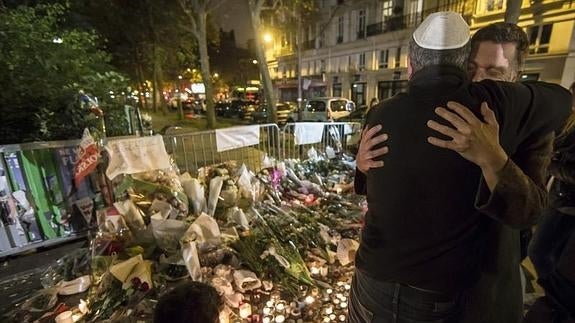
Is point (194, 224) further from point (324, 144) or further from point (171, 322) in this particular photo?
point (324, 144)

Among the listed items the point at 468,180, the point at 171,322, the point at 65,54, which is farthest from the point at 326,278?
the point at 65,54

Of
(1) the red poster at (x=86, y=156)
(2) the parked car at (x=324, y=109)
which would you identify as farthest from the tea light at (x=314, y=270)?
(2) the parked car at (x=324, y=109)

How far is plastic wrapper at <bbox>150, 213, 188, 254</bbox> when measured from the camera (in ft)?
10.6

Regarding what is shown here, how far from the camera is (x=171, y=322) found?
152cm

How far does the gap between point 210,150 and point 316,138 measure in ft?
8.13

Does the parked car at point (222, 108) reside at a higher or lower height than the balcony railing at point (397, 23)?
lower

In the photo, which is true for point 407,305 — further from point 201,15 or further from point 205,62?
point 205,62

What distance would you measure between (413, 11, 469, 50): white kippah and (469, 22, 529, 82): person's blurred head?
24.3 inches

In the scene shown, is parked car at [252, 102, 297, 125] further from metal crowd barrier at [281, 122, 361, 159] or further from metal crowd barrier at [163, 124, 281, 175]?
metal crowd barrier at [163, 124, 281, 175]

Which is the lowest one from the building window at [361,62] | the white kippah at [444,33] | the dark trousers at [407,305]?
the dark trousers at [407,305]

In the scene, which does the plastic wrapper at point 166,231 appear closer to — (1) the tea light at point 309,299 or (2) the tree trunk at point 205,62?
(1) the tea light at point 309,299

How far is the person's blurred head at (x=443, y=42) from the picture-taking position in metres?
1.04

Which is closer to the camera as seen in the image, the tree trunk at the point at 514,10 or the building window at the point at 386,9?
the tree trunk at the point at 514,10

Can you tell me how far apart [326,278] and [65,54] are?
5600 mm
